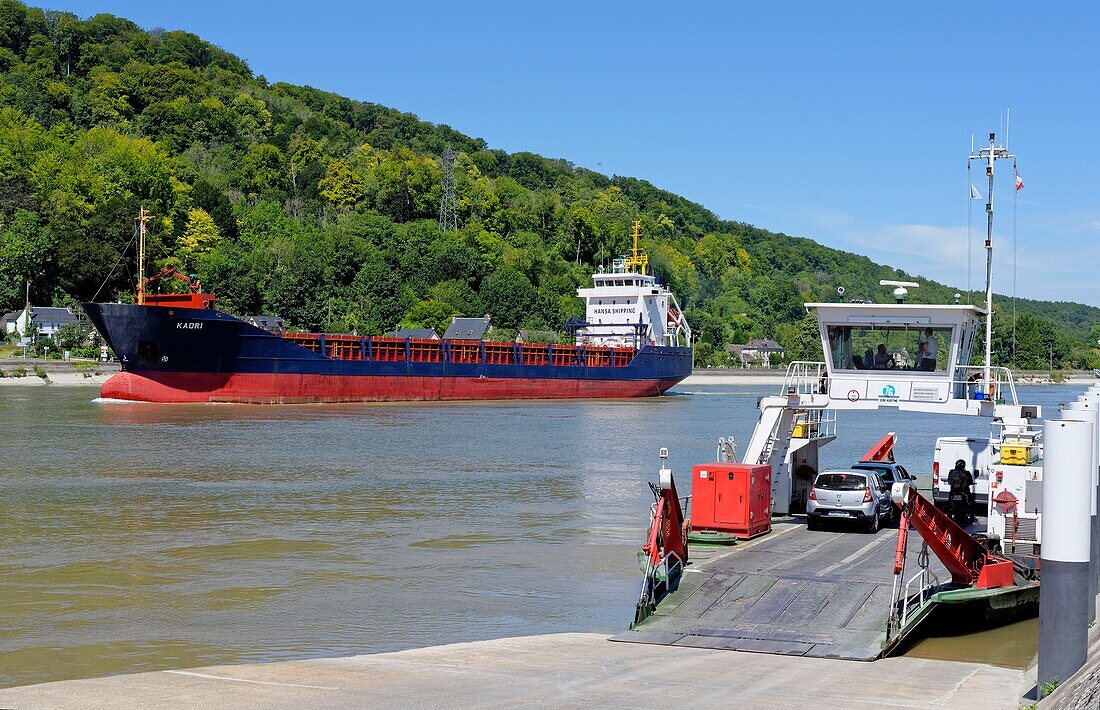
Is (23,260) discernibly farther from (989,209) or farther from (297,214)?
(989,209)

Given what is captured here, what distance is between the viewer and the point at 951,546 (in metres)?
12.0

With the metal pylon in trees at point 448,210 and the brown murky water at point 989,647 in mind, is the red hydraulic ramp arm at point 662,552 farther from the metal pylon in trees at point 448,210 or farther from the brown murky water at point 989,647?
the metal pylon in trees at point 448,210

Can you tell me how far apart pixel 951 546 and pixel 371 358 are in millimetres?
42925

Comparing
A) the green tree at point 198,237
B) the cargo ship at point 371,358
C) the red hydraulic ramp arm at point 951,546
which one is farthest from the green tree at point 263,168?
the red hydraulic ramp arm at point 951,546

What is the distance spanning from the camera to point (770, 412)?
16109 mm

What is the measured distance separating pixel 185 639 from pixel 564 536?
325 inches

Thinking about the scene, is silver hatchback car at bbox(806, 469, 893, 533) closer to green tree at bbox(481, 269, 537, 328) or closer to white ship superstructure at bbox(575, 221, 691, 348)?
white ship superstructure at bbox(575, 221, 691, 348)

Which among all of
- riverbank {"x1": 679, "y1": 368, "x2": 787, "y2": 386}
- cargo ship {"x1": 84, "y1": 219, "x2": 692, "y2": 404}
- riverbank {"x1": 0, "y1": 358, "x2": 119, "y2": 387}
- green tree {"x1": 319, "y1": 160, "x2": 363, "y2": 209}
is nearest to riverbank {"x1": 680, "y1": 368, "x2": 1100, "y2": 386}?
riverbank {"x1": 679, "y1": 368, "x2": 787, "y2": 386}

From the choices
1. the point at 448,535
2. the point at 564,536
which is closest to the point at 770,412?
the point at 564,536

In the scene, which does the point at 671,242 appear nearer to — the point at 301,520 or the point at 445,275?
the point at 445,275

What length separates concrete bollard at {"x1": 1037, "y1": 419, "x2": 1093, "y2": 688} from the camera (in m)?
8.39

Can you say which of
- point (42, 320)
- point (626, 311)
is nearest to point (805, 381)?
point (626, 311)

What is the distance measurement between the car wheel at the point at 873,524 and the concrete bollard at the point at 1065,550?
6.74 meters

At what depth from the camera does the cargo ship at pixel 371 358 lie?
44.7m
